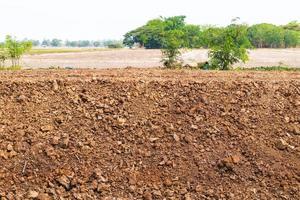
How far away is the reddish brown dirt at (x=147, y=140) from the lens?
564 centimetres

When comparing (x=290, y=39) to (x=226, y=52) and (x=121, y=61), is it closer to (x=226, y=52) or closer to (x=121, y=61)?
(x=121, y=61)

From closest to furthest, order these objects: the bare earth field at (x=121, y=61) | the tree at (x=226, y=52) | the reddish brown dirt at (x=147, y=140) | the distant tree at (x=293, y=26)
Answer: the reddish brown dirt at (x=147, y=140), the tree at (x=226, y=52), the bare earth field at (x=121, y=61), the distant tree at (x=293, y=26)

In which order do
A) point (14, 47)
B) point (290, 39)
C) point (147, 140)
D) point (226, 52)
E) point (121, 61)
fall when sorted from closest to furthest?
point (147, 140) → point (226, 52) → point (14, 47) → point (121, 61) → point (290, 39)

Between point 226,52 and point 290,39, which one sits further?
point 290,39

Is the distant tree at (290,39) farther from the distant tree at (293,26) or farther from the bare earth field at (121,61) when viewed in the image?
the bare earth field at (121,61)

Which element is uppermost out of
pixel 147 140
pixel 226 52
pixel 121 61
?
pixel 226 52

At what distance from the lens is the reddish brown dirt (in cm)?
564

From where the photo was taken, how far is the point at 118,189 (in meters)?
5.60

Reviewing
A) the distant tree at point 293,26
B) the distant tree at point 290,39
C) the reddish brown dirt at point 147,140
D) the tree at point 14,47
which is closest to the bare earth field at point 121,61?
the tree at point 14,47

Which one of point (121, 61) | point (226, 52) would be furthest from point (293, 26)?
point (226, 52)

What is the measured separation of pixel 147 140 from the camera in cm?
618

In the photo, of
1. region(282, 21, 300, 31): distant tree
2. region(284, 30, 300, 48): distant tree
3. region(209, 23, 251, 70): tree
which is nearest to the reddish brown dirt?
region(209, 23, 251, 70): tree

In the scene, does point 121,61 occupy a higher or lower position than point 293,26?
lower

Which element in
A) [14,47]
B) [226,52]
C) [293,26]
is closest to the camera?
[226,52]
